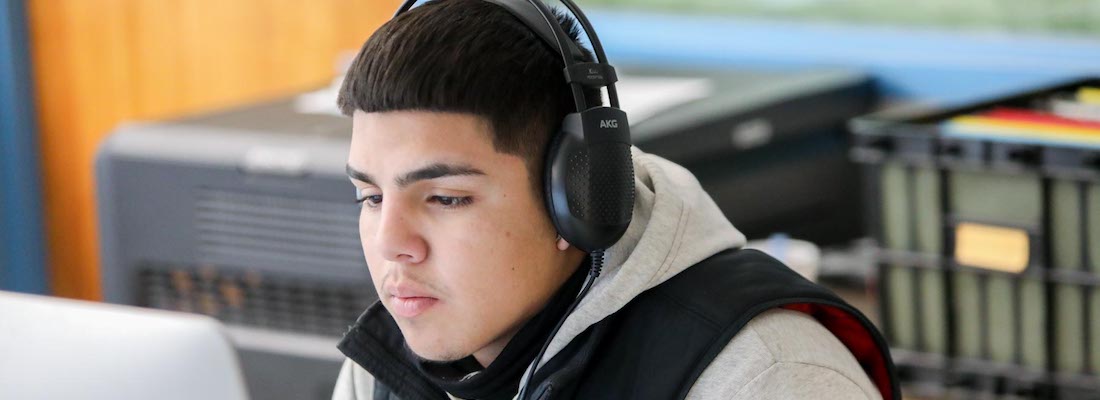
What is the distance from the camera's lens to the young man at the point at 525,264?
0.95 meters

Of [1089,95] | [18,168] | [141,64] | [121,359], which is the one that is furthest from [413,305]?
[18,168]

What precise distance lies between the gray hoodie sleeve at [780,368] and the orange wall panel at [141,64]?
1.75m

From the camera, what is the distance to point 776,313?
3.23 feet

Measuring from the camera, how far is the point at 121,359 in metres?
0.84

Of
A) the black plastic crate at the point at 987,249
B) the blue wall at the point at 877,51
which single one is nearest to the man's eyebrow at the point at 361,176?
the black plastic crate at the point at 987,249

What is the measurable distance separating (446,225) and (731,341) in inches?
8.3

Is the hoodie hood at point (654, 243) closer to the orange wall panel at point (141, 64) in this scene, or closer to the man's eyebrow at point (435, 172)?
the man's eyebrow at point (435, 172)

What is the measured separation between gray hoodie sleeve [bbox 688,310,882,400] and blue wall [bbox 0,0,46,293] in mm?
2572

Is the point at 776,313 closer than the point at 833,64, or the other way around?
the point at 776,313

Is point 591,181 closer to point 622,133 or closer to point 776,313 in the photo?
point 622,133

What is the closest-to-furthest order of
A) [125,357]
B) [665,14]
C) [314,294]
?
[125,357] → [314,294] → [665,14]

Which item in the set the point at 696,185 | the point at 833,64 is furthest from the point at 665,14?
the point at 696,185

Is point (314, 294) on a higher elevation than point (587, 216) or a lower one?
lower

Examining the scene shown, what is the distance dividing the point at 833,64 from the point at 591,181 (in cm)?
149
